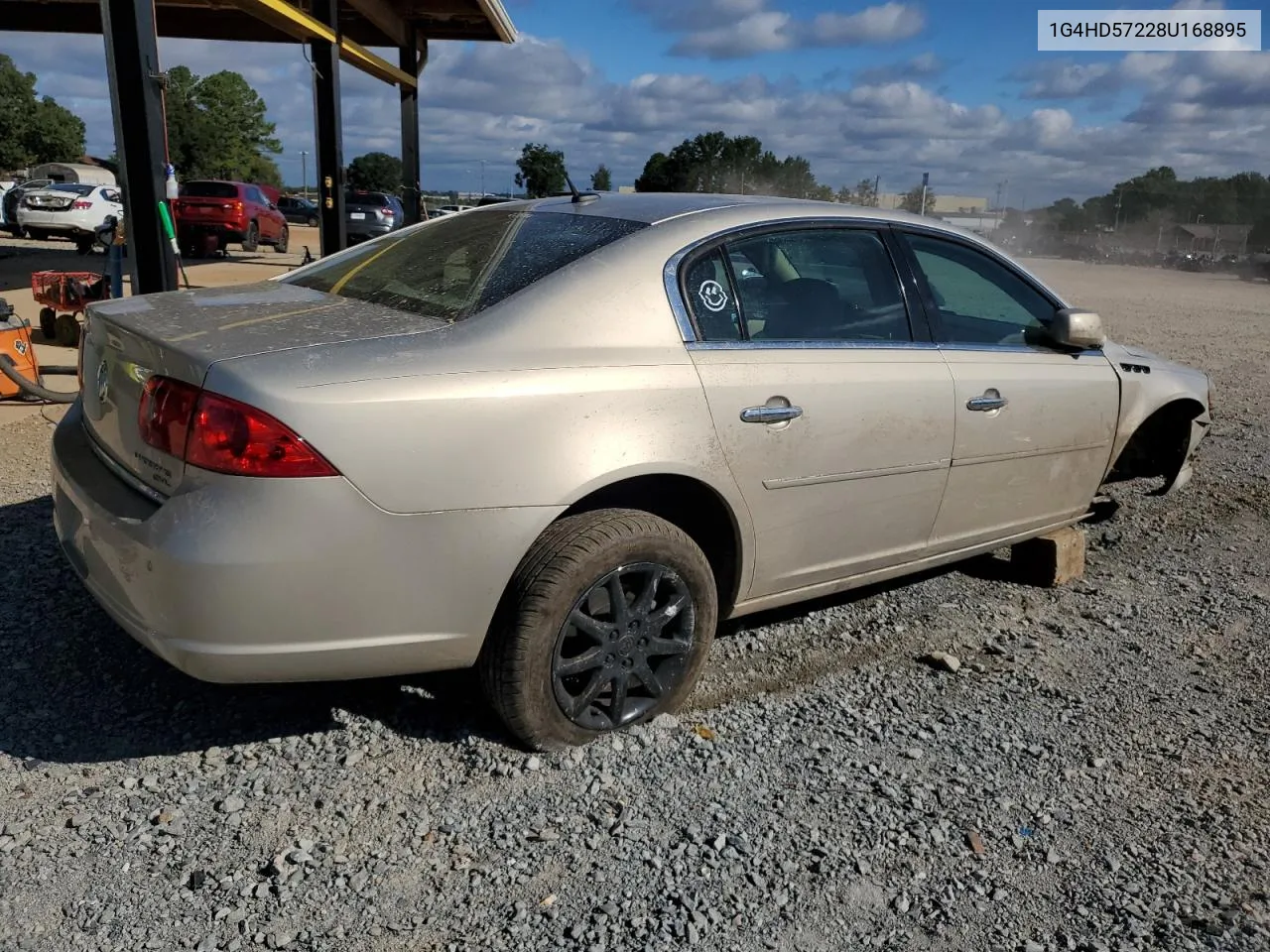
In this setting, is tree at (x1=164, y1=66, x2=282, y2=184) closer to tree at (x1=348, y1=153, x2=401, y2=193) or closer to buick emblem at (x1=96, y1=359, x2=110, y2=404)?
tree at (x1=348, y1=153, x2=401, y2=193)

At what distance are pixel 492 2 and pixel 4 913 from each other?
44.0 feet

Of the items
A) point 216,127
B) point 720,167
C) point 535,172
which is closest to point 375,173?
point 216,127

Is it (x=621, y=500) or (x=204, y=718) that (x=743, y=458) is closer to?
(x=621, y=500)

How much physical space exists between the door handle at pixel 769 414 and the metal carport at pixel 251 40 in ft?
19.6

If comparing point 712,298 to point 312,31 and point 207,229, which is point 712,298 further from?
point 207,229

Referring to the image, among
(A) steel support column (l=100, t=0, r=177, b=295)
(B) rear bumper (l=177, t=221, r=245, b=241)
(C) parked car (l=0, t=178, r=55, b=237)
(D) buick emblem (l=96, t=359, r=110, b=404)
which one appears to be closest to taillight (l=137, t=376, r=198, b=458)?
(D) buick emblem (l=96, t=359, r=110, b=404)

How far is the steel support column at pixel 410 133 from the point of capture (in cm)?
1580

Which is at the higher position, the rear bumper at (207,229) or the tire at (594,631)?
the rear bumper at (207,229)

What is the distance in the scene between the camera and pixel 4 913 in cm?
229

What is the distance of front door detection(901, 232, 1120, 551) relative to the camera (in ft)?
12.7

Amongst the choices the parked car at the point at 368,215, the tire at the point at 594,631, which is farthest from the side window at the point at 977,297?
the parked car at the point at 368,215

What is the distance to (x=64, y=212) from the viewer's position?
22.4 metres

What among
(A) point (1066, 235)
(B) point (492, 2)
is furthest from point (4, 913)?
(A) point (1066, 235)

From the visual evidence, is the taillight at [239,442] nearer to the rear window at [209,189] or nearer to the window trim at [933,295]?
the window trim at [933,295]
